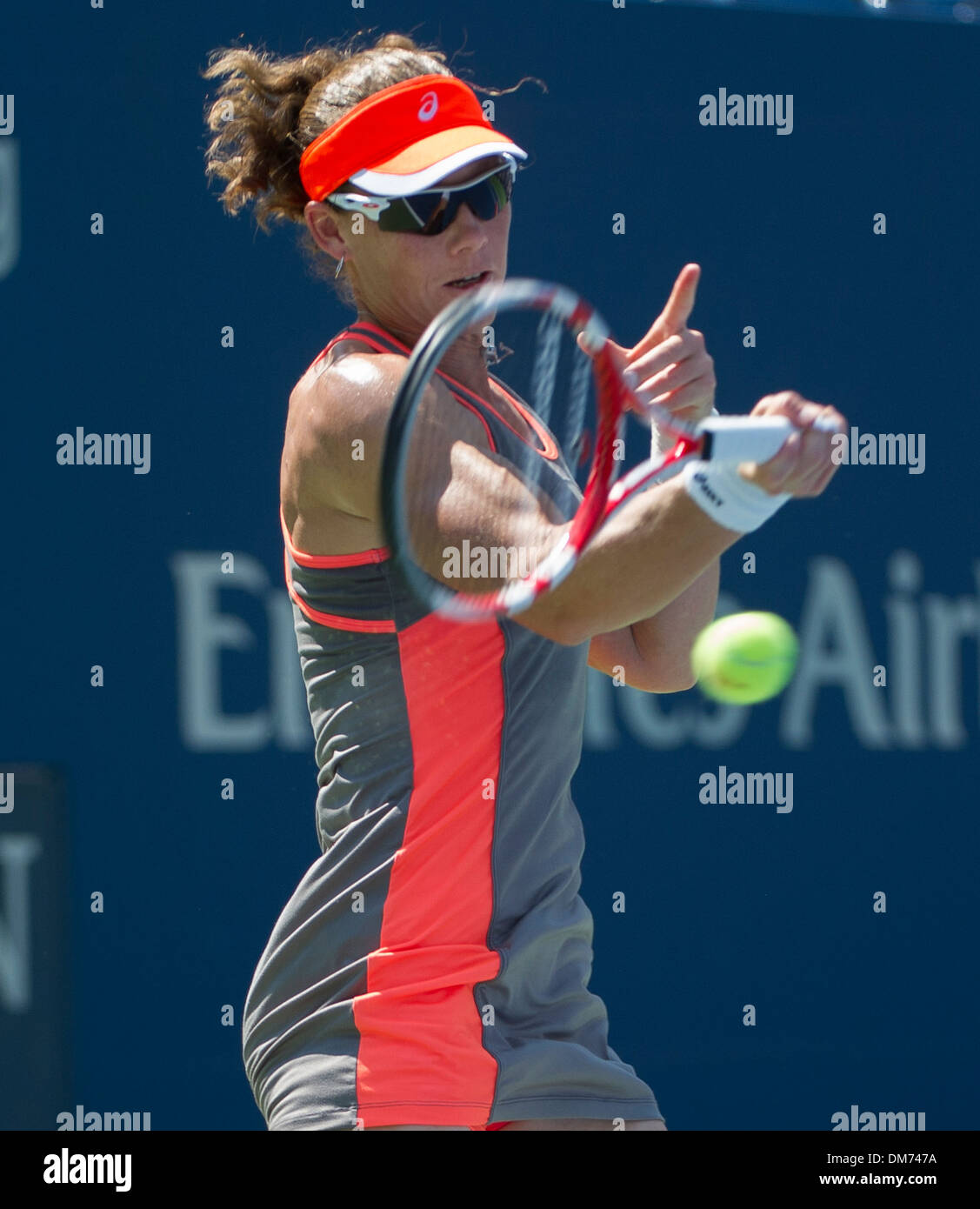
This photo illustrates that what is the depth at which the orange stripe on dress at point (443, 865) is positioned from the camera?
1920 mm

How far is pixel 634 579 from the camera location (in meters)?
1.79

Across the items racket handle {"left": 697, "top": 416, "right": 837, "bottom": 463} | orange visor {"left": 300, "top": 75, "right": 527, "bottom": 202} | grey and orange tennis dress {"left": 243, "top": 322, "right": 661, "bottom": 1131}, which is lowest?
grey and orange tennis dress {"left": 243, "top": 322, "right": 661, "bottom": 1131}

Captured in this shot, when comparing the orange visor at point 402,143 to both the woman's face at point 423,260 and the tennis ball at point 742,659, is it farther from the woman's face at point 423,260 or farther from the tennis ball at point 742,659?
the tennis ball at point 742,659

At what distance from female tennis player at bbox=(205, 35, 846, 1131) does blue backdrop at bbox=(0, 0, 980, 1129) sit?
4.80 feet

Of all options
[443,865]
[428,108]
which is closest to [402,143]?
[428,108]

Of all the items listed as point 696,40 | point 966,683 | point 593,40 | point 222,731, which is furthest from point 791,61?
point 222,731

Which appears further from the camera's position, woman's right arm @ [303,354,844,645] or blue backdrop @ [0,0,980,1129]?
blue backdrop @ [0,0,980,1129]

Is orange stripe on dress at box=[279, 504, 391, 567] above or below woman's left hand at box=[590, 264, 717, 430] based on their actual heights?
below

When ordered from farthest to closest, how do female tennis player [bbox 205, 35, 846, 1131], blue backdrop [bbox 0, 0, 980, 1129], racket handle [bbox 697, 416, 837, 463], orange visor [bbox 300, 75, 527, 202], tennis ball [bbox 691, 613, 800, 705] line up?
Result: 1. blue backdrop [bbox 0, 0, 980, 1129]
2. tennis ball [bbox 691, 613, 800, 705]
3. orange visor [bbox 300, 75, 527, 202]
4. female tennis player [bbox 205, 35, 846, 1131]
5. racket handle [bbox 697, 416, 837, 463]

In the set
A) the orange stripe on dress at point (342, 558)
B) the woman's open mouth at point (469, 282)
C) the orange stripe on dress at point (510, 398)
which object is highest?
the woman's open mouth at point (469, 282)

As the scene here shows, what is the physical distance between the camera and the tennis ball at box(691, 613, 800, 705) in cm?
319

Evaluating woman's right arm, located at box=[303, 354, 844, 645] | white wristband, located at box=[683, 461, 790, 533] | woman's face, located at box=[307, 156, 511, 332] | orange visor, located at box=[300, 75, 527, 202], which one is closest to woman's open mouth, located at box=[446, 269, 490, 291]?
woman's face, located at box=[307, 156, 511, 332]

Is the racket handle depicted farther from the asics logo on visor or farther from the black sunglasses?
the asics logo on visor

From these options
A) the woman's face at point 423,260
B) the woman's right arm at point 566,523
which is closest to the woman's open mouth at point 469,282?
the woman's face at point 423,260
